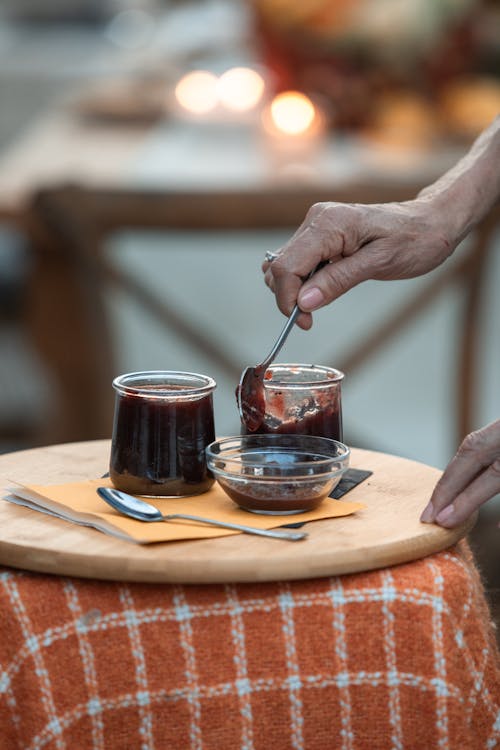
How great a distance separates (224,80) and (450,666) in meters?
3.03

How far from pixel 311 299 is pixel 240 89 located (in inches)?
106

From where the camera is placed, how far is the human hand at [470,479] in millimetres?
1229

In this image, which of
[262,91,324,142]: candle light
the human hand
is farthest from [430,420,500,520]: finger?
[262,91,324,142]: candle light

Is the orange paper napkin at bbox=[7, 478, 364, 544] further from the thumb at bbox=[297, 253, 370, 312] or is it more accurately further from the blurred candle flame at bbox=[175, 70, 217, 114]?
the blurred candle flame at bbox=[175, 70, 217, 114]

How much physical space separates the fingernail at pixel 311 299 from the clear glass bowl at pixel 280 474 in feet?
0.48

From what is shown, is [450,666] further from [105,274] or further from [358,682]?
[105,274]

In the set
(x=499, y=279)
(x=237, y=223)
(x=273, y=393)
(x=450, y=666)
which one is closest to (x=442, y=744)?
(x=450, y=666)

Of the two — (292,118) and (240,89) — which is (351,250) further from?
(240,89)

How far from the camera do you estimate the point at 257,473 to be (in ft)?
4.14

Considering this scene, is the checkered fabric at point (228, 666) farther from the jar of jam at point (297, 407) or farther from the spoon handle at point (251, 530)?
the jar of jam at point (297, 407)

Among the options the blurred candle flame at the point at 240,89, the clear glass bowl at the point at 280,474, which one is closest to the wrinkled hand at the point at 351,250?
the clear glass bowl at the point at 280,474

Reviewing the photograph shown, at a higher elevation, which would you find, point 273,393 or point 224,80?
point 224,80

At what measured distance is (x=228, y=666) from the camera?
113cm

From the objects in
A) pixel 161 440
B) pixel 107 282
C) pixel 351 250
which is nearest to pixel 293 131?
pixel 107 282
